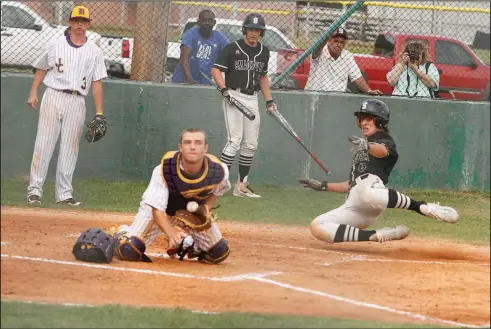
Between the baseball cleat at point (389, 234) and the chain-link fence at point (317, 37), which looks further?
the chain-link fence at point (317, 37)

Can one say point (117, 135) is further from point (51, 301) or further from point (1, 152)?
point (51, 301)

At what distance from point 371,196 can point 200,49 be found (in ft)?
13.9

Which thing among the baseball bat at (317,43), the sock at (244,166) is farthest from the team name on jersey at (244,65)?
the baseball bat at (317,43)

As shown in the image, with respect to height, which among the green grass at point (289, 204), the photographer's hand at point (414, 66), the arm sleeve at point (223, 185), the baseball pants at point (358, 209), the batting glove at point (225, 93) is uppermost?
the photographer's hand at point (414, 66)

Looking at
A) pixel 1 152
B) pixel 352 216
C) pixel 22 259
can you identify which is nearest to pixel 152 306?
pixel 22 259

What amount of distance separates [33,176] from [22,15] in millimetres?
A: 4288

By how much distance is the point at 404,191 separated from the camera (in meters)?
13.0

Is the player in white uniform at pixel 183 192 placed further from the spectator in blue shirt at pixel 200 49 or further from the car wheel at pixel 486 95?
the car wheel at pixel 486 95

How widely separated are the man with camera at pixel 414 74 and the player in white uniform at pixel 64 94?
11.8 ft

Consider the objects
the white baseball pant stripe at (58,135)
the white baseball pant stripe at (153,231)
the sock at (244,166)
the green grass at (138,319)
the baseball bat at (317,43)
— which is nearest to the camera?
the green grass at (138,319)

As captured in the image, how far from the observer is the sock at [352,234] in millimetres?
9273

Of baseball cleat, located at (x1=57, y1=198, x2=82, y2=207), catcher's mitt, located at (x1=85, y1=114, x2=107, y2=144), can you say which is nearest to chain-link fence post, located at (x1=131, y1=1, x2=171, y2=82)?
catcher's mitt, located at (x1=85, y1=114, x2=107, y2=144)

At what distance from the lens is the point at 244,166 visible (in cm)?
1208

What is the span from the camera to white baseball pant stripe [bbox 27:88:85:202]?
1088cm
